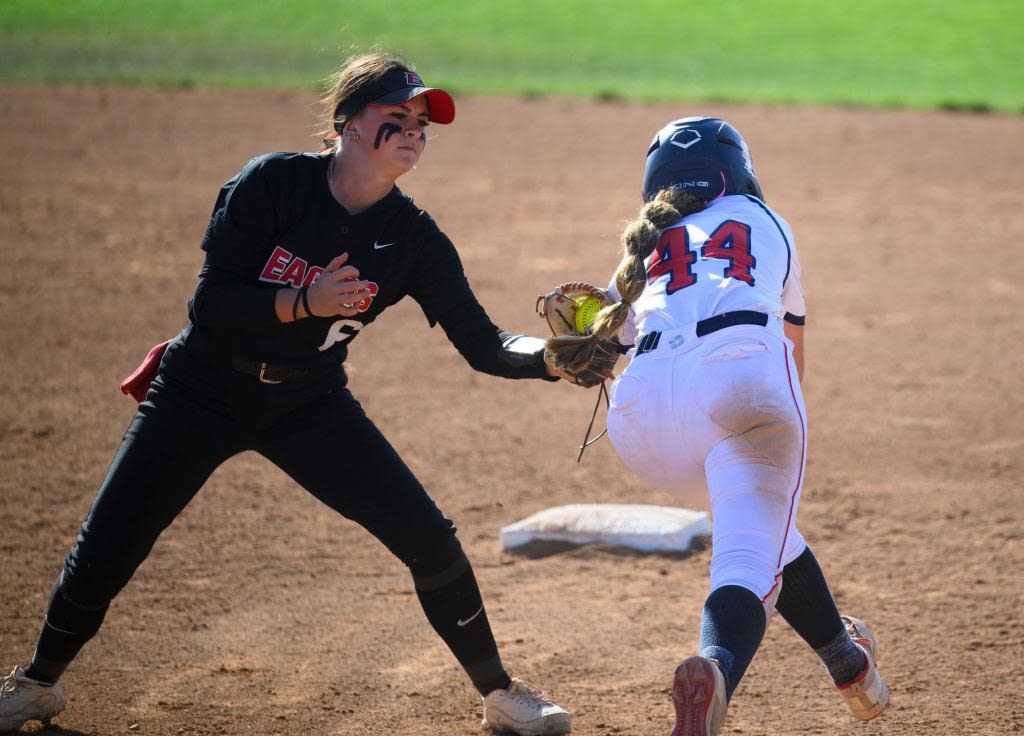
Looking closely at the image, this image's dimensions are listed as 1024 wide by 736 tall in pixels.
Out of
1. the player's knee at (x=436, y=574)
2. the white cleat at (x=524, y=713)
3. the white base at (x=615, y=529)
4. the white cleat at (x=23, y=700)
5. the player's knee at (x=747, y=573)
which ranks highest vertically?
the player's knee at (x=747, y=573)

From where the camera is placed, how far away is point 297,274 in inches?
138

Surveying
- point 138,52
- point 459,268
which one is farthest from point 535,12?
point 459,268

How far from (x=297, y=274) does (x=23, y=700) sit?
5.18 ft

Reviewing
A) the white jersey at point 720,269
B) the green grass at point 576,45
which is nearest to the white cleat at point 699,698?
the white jersey at point 720,269

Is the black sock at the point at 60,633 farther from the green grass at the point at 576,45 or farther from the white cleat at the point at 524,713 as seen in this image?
the green grass at the point at 576,45

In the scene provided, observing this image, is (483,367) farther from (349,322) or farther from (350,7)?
(350,7)

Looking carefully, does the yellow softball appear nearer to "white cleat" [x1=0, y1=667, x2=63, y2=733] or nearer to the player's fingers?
the player's fingers

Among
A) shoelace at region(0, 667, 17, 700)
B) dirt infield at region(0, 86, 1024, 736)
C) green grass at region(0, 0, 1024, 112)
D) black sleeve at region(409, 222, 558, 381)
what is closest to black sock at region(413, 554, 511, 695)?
dirt infield at region(0, 86, 1024, 736)

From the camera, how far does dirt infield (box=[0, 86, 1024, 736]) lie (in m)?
4.11

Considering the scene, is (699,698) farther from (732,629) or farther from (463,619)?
(463,619)

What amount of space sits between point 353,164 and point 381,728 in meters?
1.77

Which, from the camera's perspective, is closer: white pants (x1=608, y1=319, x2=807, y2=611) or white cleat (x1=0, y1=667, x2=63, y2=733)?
white pants (x1=608, y1=319, x2=807, y2=611)

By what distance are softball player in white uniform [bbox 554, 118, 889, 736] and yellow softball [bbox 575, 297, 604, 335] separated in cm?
8

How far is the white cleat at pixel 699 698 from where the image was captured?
9.08 ft
